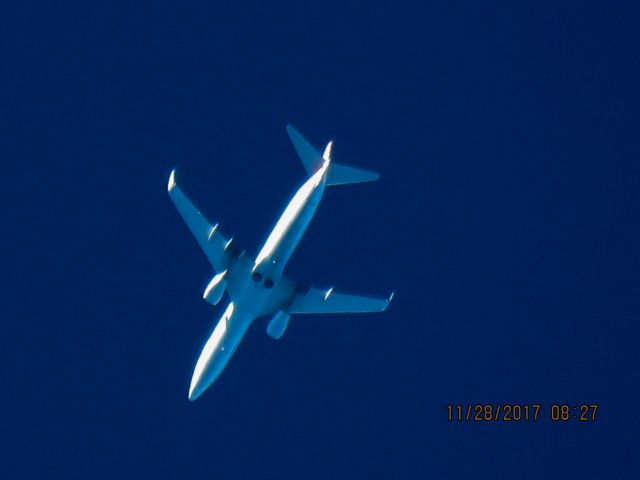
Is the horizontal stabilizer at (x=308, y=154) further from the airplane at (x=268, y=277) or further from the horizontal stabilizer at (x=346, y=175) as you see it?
the horizontal stabilizer at (x=346, y=175)

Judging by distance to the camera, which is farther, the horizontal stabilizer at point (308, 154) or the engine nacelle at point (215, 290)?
the horizontal stabilizer at point (308, 154)

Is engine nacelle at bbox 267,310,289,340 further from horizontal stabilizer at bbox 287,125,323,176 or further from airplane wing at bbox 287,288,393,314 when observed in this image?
horizontal stabilizer at bbox 287,125,323,176

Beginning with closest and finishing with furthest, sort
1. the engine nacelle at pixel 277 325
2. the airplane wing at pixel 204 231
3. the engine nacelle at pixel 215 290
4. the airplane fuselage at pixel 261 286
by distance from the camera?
1. the airplane fuselage at pixel 261 286
2. the engine nacelle at pixel 215 290
3. the airplane wing at pixel 204 231
4. the engine nacelle at pixel 277 325

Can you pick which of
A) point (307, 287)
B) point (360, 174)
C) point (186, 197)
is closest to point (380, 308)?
point (307, 287)

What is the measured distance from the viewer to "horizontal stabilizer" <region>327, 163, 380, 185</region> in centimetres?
6041

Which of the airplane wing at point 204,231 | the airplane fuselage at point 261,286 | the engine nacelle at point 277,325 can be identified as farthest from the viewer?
the engine nacelle at point 277,325

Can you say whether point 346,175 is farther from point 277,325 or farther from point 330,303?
point 277,325

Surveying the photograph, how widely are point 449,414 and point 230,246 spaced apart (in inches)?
839

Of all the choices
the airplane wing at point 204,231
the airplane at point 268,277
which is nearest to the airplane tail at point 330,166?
the airplane at point 268,277

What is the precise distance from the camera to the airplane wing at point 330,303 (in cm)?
6359

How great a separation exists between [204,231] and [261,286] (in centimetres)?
502

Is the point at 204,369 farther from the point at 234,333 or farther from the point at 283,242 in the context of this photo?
the point at 283,242

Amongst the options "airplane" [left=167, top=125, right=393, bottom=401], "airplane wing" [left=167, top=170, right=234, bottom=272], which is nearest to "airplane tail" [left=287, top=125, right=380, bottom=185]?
"airplane" [left=167, top=125, right=393, bottom=401]

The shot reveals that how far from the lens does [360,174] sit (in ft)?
200
